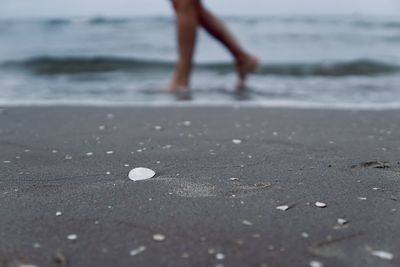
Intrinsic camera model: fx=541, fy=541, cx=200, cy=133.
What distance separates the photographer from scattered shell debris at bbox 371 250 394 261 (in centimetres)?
130

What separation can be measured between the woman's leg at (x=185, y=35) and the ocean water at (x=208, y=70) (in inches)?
6.9

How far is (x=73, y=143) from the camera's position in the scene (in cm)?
255

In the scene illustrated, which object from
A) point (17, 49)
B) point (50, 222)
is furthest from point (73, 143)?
point (17, 49)

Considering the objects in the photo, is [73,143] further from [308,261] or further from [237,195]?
[308,261]

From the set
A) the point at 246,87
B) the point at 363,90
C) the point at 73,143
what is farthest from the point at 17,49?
the point at 73,143

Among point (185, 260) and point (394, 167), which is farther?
point (394, 167)

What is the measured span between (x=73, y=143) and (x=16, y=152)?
0.28 metres

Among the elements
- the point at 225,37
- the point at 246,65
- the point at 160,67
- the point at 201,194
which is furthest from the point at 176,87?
the point at 160,67

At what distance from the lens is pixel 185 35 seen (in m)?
4.68

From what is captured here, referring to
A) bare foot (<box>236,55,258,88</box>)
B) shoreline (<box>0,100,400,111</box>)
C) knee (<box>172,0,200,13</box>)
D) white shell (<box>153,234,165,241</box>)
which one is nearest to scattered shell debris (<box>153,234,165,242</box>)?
white shell (<box>153,234,165,241</box>)

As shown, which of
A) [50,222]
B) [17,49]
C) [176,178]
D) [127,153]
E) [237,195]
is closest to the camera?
[50,222]

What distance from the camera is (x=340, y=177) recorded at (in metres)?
1.94

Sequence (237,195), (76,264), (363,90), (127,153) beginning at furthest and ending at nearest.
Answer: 1. (363,90)
2. (127,153)
3. (237,195)
4. (76,264)

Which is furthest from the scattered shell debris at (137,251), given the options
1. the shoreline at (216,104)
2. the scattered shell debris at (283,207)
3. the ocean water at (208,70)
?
the ocean water at (208,70)
